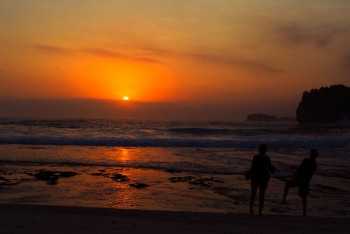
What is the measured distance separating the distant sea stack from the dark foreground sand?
9022cm

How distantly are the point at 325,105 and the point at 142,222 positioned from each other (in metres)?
96.5

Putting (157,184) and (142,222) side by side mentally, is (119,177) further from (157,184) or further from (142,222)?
(142,222)

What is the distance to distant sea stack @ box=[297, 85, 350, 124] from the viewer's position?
93.1 m

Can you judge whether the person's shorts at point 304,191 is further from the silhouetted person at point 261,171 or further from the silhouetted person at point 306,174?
the silhouetted person at point 261,171

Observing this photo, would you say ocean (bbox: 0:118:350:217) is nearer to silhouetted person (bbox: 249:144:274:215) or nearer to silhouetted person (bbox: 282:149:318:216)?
silhouetted person (bbox: 282:149:318:216)

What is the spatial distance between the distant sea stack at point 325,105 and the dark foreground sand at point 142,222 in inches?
3552

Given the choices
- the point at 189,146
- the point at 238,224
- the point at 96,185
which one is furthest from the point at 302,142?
the point at 238,224

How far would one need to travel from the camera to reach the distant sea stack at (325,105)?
9306 cm

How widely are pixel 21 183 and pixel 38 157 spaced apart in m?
8.46

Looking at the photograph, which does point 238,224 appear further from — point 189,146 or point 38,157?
point 189,146

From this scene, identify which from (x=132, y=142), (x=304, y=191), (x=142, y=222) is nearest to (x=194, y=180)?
(x=304, y=191)

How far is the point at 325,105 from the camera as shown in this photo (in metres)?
96.7

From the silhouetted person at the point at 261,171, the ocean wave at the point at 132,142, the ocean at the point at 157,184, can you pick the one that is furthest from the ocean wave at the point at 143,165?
the ocean wave at the point at 132,142

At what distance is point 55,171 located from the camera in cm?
1648
